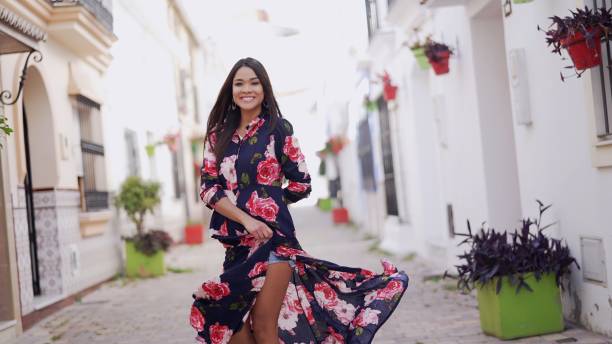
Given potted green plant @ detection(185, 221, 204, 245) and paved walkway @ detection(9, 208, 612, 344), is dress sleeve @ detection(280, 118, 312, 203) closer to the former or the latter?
paved walkway @ detection(9, 208, 612, 344)

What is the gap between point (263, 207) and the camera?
12.5 ft

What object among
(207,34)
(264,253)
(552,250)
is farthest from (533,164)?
(207,34)

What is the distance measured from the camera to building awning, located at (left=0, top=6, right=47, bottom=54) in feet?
21.2

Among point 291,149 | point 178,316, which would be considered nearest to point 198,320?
point 291,149

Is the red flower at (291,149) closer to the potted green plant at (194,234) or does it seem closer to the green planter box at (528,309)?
the green planter box at (528,309)

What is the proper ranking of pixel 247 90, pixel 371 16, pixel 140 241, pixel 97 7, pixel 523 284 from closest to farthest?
pixel 247 90 < pixel 523 284 < pixel 97 7 < pixel 140 241 < pixel 371 16

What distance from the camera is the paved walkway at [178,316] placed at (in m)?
6.38

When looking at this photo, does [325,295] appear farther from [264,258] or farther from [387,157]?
[387,157]

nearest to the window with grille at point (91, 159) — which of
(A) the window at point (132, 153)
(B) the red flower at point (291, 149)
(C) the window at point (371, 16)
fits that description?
(A) the window at point (132, 153)

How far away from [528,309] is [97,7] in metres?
7.39

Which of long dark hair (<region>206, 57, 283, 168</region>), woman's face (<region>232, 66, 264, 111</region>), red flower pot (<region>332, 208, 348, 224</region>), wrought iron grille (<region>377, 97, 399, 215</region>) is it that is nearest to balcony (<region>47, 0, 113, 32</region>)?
wrought iron grille (<region>377, 97, 399, 215</region>)

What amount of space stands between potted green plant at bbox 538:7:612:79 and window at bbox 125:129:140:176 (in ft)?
34.1

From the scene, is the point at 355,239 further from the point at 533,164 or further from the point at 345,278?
the point at 345,278

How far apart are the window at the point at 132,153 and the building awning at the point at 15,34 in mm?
7289
